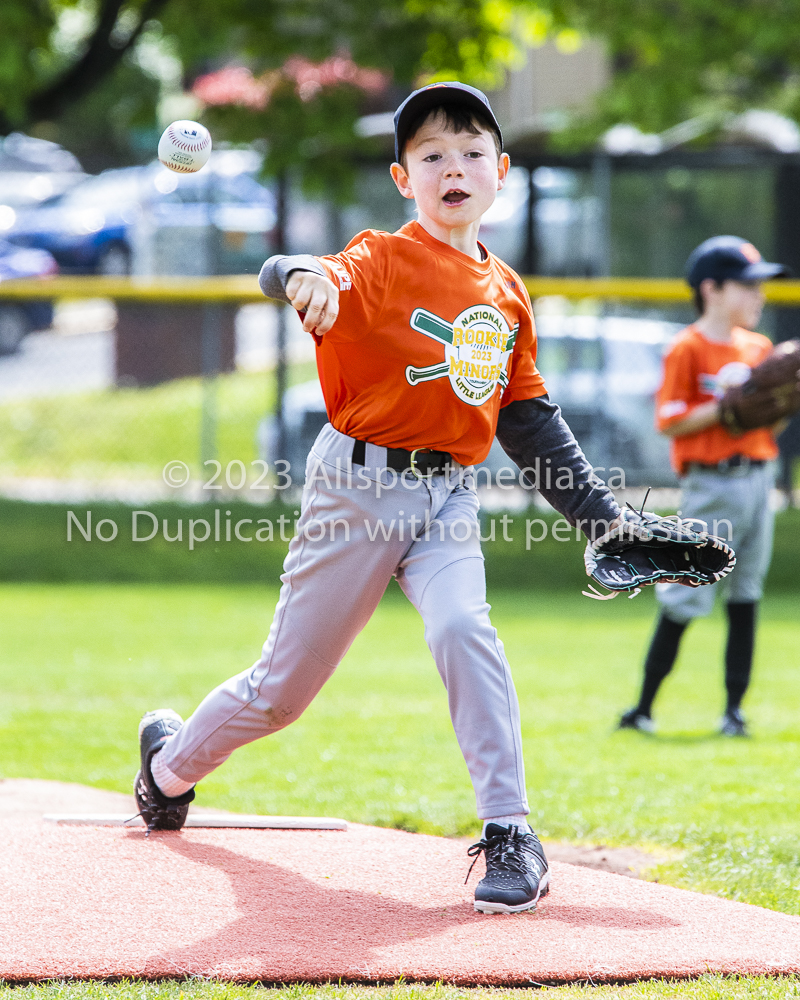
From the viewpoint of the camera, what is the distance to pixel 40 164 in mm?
26156

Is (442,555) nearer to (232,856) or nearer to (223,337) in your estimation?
(232,856)

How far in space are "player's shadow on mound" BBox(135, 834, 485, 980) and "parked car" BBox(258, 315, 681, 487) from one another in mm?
7330

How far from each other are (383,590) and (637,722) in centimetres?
259

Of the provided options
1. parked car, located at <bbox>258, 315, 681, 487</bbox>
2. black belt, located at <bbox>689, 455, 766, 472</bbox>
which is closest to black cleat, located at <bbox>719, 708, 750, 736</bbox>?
black belt, located at <bbox>689, 455, 766, 472</bbox>

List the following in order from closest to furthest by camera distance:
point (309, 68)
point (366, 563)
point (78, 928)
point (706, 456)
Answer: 1. point (78, 928)
2. point (366, 563)
3. point (706, 456)
4. point (309, 68)

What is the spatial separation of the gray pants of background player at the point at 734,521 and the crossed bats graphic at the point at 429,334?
238cm

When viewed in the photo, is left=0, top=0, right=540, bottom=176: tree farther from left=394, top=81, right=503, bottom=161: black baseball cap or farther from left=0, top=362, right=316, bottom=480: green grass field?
left=394, top=81, right=503, bottom=161: black baseball cap

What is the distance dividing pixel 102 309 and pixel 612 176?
15.5ft

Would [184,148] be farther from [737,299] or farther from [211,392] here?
[211,392]

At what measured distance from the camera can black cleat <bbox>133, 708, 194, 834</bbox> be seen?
3.63 metres

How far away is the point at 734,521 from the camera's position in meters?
5.30

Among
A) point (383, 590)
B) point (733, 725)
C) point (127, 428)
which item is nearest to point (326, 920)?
point (383, 590)

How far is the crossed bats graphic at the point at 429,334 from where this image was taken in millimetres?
3158

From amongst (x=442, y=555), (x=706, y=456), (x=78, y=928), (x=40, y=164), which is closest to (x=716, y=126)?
(x=706, y=456)
